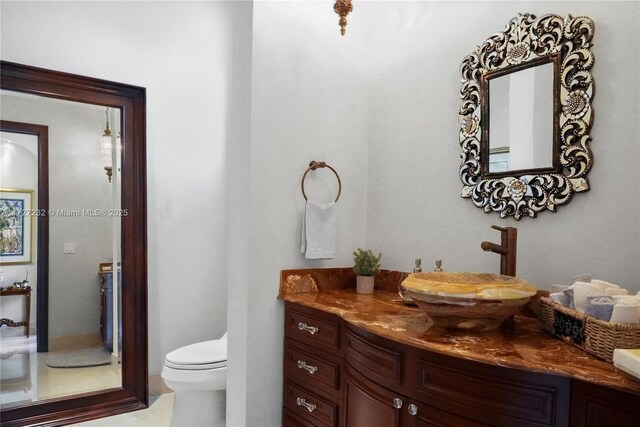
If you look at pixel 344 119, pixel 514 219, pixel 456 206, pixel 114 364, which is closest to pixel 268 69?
pixel 344 119

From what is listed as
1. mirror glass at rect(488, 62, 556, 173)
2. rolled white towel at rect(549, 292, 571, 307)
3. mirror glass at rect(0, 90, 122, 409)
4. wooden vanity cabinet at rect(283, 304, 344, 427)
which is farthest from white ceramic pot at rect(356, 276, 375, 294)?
mirror glass at rect(0, 90, 122, 409)

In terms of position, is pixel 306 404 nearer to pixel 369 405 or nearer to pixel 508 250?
pixel 369 405

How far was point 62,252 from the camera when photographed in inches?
107

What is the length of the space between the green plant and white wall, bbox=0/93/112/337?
1.78 meters

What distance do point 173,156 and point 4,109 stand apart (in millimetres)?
1014

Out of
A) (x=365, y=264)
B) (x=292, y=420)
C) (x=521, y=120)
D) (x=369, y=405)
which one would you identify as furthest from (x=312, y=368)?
(x=521, y=120)

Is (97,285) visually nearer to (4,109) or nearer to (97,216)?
(97,216)

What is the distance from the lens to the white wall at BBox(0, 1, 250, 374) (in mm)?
2678

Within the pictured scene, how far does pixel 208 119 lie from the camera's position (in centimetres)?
321

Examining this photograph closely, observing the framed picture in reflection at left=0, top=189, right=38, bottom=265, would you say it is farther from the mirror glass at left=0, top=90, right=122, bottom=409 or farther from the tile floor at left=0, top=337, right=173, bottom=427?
the tile floor at left=0, top=337, right=173, bottom=427

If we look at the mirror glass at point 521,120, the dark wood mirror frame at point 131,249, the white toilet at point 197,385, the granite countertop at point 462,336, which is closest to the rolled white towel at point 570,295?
the granite countertop at point 462,336

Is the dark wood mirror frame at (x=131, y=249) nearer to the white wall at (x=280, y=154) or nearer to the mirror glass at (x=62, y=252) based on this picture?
the mirror glass at (x=62, y=252)

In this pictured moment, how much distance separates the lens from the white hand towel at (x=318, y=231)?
78.6 inches

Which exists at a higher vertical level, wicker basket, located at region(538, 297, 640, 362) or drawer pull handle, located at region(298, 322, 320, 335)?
wicker basket, located at region(538, 297, 640, 362)
